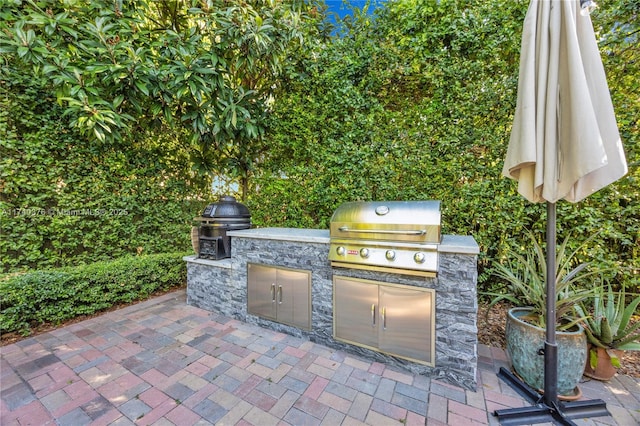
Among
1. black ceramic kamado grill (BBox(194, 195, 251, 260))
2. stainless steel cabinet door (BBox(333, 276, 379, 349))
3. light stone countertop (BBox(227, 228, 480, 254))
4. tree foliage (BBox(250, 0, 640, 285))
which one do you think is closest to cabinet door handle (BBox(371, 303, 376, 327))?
stainless steel cabinet door (BBox(333, 276, 379, 349))

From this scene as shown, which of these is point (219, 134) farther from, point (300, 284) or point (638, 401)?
point (638, 401)

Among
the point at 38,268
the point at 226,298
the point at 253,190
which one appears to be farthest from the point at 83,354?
the point at 253,190

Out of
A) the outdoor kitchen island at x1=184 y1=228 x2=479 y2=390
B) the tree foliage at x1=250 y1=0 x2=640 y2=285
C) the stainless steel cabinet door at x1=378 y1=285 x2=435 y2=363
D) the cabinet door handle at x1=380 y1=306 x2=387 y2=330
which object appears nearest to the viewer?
the outdoor kitchen island at x1=184 y1=228 x2=479 y2=390

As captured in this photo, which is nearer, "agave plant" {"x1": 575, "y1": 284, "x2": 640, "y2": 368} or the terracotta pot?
"agave plant" {"x1": 575, "y1": 284, "x2": 640, "y2": 368}

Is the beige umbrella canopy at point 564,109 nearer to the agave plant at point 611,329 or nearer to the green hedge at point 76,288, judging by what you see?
the agave plant at point 611,329

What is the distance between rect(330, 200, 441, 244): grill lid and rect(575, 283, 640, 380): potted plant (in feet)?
4.76

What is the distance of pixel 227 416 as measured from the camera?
1.85 meters

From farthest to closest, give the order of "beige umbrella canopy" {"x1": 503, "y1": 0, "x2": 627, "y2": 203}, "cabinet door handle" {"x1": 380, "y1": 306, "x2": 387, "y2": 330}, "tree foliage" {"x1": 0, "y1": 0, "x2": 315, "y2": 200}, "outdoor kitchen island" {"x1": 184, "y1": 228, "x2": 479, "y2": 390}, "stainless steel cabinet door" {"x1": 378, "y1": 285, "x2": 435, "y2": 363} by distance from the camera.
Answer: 1. "tree foliage" {"x1": 0, "y1": 0, "x2": 315, "y2": 200}
2. "cabinet door handle" {"x1": 380, "y1": 306, "x2": 387, "y2": 330}
3. "stainless steel cabinet door" {"x1": 378, "y1": 285, "x2": 435, "y2": 363}
4. "outdoor kitchen island" {"x1": 184, "y1": 228, "x2": 479, "y2": 390}
5. "beige umbrella canopy" {"x1": 503, "y1": 0, "x2": 627, "y2": 203}

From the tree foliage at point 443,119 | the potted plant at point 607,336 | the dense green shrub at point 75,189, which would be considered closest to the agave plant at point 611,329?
the potted plant at point 607,336

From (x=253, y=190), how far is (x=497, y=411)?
4228 mm

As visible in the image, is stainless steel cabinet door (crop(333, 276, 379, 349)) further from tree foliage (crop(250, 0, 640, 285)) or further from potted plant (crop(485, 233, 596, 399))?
tree foliage (crop(250, 0, 640, 285))

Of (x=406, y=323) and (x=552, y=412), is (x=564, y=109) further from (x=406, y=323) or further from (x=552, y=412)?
(x=552, y=412)

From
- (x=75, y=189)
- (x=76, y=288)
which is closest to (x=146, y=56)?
(x=75, y=189)

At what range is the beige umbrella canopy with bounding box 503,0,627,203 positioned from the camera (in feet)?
5.16
